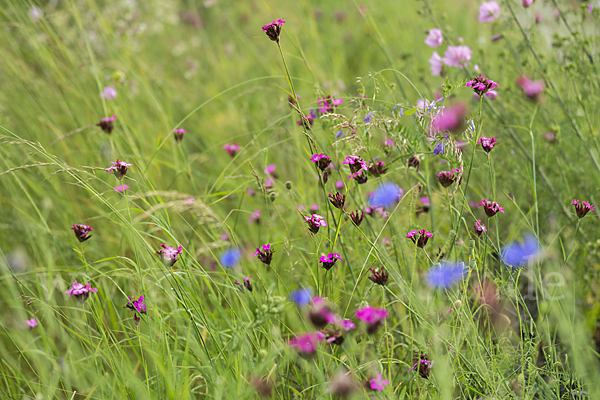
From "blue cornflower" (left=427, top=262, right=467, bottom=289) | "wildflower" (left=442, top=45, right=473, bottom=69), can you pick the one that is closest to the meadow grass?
"blue cornflower" (left=427, top=262, right=467, bottom=289)

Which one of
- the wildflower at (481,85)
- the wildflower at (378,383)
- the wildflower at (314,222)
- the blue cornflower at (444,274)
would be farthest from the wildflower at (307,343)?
the wildflower at (481,85)

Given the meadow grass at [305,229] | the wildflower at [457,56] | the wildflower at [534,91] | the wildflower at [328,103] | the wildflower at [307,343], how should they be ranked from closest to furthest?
the wildflower at [307,343] < the meadow grass at [305,229] < the wildflower at [328,103] < the wildflower at [534,91] < the wildflower at [457,56]

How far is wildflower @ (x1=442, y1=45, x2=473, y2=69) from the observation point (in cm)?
169

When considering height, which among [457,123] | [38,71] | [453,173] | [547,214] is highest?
[38,71]

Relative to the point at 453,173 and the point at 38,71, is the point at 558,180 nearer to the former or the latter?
the point at 453,173

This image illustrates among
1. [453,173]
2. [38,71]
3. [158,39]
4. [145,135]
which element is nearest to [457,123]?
[453,173]

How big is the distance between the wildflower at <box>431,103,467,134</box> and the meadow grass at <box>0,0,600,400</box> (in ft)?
0.05

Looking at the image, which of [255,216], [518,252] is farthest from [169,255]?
[518,252]

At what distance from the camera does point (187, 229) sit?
1.95 metres

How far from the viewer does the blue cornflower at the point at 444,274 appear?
1.08m

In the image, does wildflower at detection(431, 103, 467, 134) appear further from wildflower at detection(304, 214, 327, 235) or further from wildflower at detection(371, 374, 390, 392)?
wildflower at detection(371, 374, 390, 392)

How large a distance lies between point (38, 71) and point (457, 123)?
12.3ft

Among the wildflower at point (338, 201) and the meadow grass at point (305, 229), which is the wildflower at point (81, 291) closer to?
the meadow grass at point (305, 229)

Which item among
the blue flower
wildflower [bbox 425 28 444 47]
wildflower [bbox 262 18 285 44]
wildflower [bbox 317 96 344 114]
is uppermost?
wildflower [bbox 262 18 285 44]
